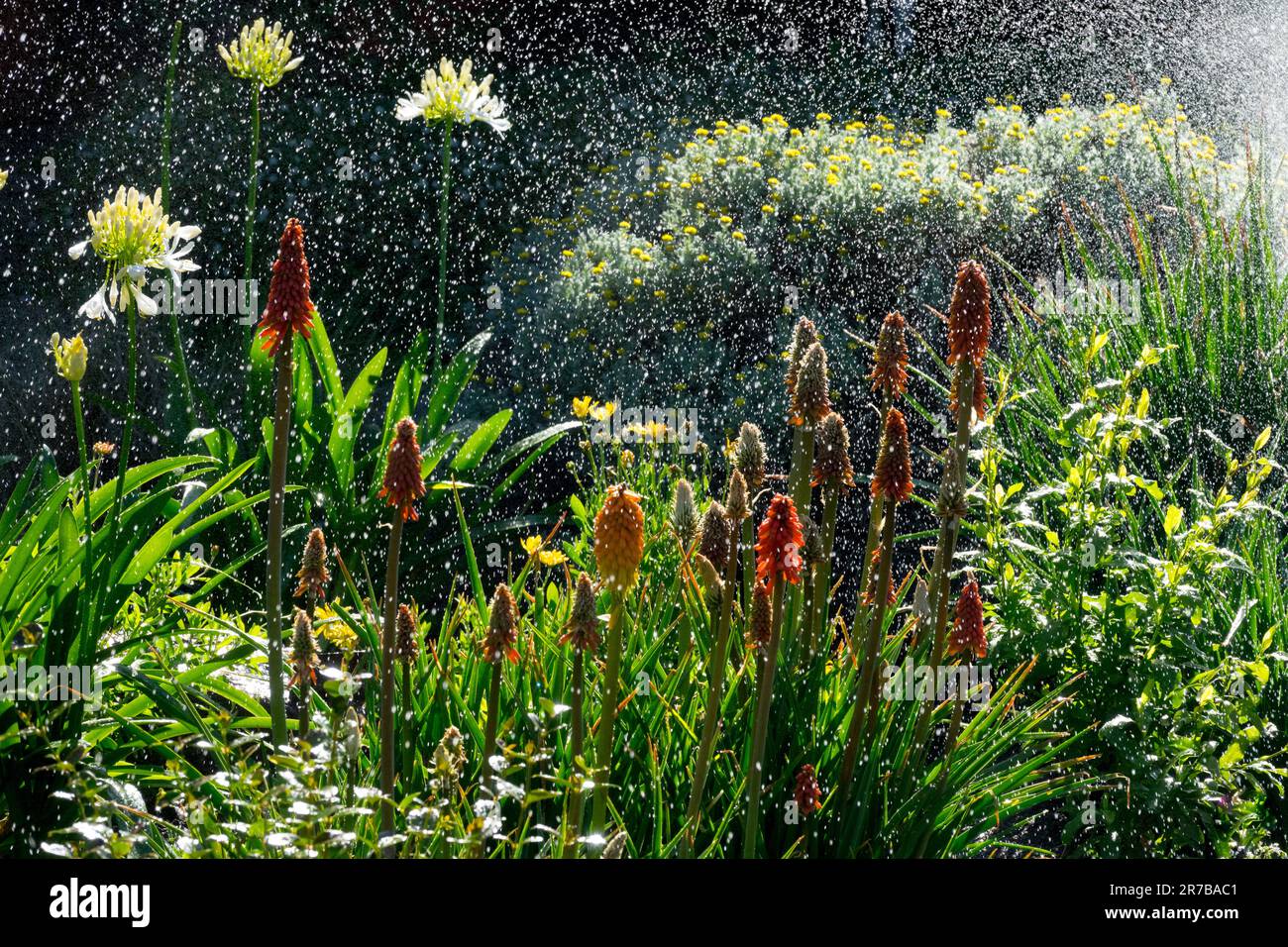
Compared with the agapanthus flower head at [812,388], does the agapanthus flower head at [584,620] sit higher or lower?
lower

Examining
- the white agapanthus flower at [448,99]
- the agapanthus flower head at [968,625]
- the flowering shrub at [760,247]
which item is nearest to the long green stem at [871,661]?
the agapanthus flower head at [968,625]

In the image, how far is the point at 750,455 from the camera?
1.76m

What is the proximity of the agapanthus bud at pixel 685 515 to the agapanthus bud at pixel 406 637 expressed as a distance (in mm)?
398

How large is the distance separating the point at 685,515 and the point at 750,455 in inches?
5.1

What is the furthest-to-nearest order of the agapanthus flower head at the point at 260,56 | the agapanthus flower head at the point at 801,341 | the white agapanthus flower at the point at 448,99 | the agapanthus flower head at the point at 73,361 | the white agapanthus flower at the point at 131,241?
the white agapanthus flower at the point at 448,99
the agapanthus flower head at the point at 260,56
the white agapanthus flower at the point at 131,241
the agapanthus flower head at the point at 73,361
the agapanthus flower head at the point at 801,341

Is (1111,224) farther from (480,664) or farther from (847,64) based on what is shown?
(480,664)

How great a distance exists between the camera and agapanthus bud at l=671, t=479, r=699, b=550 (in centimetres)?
171

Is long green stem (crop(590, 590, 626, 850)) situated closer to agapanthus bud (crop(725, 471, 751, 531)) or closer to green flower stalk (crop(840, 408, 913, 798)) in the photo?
agapanthus bud (crop(725, 471, 751, 531))

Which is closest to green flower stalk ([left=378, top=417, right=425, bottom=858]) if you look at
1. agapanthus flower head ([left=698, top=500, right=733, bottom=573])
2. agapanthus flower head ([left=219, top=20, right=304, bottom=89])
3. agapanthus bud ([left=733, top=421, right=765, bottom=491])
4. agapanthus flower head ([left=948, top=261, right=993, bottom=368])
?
agapanthus flower head ([left=698, top=500, right=733, bottom=573])

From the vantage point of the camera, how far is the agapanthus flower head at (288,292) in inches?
59.8

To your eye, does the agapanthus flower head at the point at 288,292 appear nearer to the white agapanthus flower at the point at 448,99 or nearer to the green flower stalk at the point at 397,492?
the green flower stalk at the point at 397,492

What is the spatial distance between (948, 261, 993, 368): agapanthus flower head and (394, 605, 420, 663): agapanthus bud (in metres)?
0.83

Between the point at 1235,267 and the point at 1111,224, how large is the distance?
75.7 inches

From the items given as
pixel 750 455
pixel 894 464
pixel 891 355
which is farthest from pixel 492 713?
pixel 891 355
